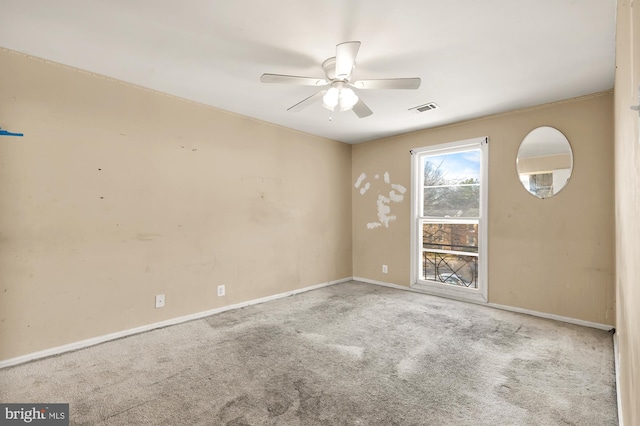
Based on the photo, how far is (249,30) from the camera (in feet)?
6.84

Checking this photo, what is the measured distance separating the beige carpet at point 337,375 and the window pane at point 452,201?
147 centimetres

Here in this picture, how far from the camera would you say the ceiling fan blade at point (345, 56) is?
1.88 meters

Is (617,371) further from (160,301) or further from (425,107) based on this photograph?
(160,301)

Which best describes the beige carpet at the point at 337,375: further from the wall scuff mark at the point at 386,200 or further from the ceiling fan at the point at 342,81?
the ceiling fan at the point at 342,81

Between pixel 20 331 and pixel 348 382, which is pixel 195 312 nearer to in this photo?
pixel 20 331

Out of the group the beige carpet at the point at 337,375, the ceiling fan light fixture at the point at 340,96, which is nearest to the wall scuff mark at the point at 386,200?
the beige carpet at the point at 337,375

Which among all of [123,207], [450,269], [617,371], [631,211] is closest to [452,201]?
[450,269]

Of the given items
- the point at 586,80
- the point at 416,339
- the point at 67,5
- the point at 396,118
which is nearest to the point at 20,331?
the point at 67,5

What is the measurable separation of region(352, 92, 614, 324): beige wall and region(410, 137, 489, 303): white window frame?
7 cm

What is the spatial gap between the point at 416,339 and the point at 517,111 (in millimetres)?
2907

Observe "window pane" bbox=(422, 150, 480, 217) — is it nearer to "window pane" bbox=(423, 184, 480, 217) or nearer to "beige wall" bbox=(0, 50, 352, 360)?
"window pane" bbox=(423, 184, 480, 217)

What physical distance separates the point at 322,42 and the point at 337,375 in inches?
94.8

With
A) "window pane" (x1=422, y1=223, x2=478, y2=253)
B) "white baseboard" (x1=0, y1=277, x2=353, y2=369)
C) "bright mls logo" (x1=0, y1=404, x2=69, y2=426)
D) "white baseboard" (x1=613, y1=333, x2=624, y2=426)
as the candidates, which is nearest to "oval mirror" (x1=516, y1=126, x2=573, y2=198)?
"window pane" (x1=422, y1=223, x2=478, y2=253)

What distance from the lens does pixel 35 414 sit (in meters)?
1.82
